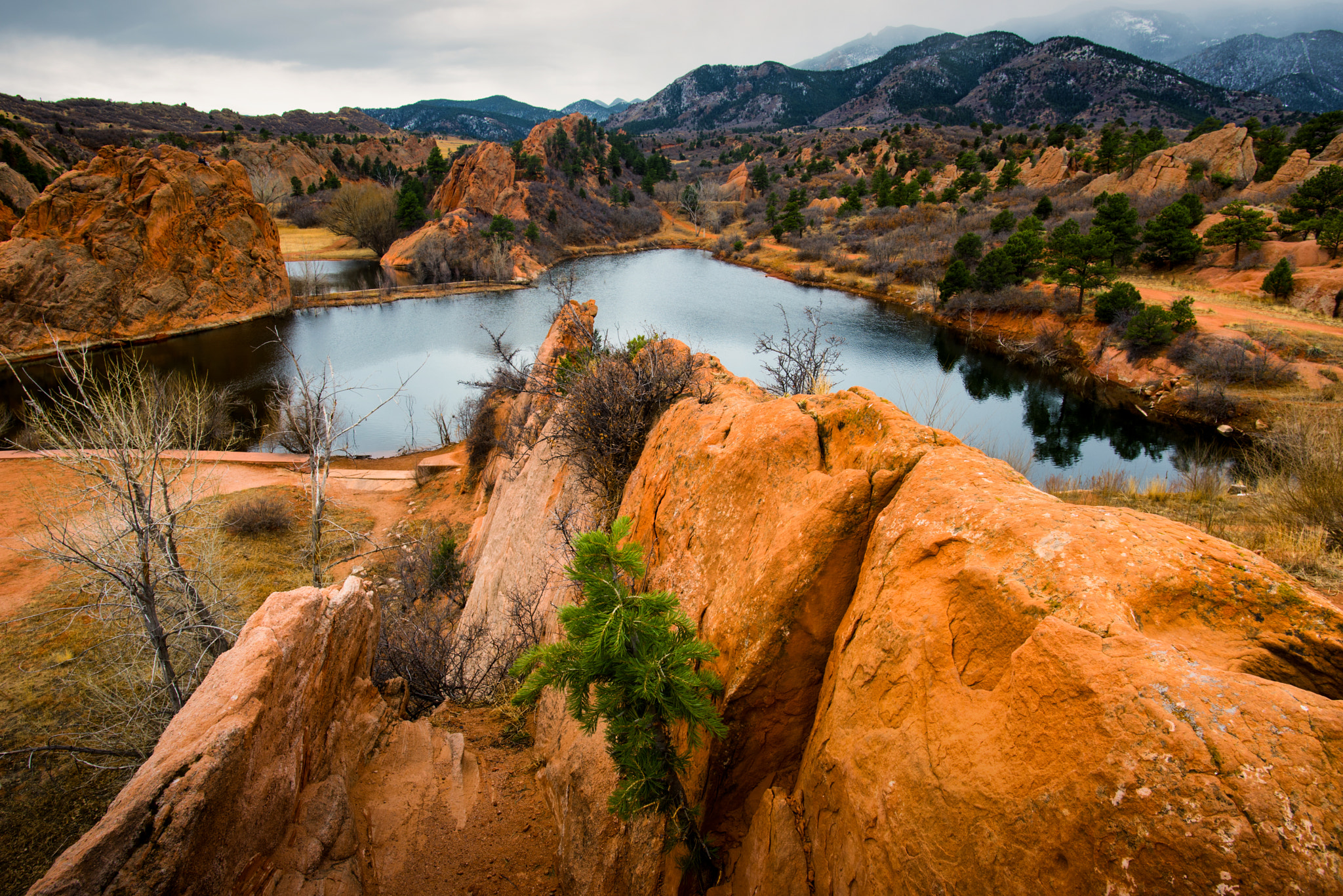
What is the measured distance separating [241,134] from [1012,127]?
411 ft

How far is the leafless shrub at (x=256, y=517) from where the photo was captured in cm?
1450

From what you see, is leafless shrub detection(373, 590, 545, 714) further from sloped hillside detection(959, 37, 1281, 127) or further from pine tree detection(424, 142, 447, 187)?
sloped hillside detection(959, 37, 1281, 127)

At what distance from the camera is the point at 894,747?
2.60 meters

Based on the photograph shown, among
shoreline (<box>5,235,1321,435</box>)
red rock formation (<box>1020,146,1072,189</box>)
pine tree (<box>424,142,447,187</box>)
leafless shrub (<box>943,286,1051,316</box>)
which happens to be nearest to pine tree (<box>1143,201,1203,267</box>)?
leafless shrub (<box>943,286,1051,316</box>)

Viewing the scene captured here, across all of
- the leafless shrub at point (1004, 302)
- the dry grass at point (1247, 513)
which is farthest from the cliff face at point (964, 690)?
the leafless shrub at point (1004, 302)

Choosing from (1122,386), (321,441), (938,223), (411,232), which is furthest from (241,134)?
(1122,386)

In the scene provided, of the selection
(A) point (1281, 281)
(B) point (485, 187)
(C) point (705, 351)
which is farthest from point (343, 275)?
(A) point (1281, 281)

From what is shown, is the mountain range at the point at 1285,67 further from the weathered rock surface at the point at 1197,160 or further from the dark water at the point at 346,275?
the dark water at the point at 346,275

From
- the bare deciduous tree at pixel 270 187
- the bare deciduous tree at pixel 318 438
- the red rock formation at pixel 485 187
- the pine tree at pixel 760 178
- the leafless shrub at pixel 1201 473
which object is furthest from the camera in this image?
the pine tree at pixel 760 178

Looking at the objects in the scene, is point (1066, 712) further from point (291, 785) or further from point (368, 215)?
point (368, 215)

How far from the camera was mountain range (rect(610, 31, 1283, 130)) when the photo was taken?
96.6 meters

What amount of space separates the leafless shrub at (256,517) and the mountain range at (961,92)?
376 ft

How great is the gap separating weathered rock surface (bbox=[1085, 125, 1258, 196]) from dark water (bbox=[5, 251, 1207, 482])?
70.8 feet

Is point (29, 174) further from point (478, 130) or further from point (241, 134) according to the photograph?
point (478, 130)
